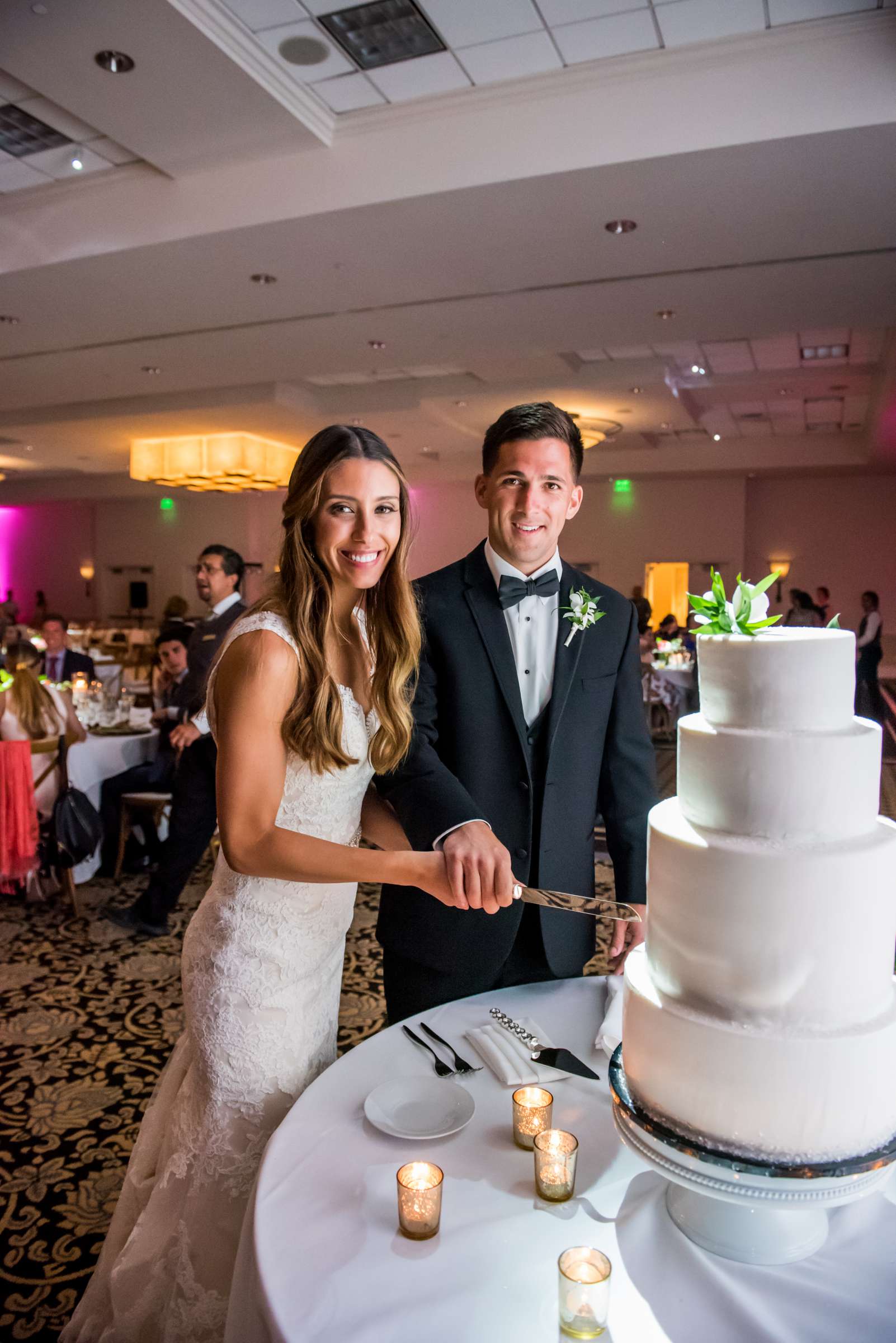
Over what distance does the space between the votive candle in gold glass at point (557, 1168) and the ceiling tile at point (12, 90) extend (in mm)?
5134

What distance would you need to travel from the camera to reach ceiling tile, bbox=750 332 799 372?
8.77 m

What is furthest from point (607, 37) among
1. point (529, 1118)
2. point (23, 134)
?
point (529, 1118)

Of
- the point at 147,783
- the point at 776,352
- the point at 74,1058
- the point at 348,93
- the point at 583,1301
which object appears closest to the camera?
the point at 583,1301

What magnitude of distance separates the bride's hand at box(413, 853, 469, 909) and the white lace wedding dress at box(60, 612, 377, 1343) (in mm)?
365

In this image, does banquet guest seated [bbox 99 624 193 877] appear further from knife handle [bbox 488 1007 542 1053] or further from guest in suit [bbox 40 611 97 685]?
knife handle [bbox 488 1007 542 1053]

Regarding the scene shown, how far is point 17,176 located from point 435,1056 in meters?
5.88

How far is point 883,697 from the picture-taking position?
1328cm

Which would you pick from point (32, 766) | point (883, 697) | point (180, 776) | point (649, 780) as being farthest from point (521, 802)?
point (883, 697)

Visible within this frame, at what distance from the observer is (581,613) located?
197 cm

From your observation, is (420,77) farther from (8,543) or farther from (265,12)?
(8,543)

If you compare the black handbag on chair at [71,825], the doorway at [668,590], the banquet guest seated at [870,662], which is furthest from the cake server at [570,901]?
the doorway at [668,590]

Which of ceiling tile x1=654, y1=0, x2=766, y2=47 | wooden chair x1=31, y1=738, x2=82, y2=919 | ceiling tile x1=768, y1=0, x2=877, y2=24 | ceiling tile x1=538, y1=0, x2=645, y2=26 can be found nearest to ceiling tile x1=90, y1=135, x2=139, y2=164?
ceiling tile x1=538, y1=0, x2=645, y2=26

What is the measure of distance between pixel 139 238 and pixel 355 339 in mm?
2449

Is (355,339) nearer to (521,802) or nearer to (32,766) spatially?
(32,766)
